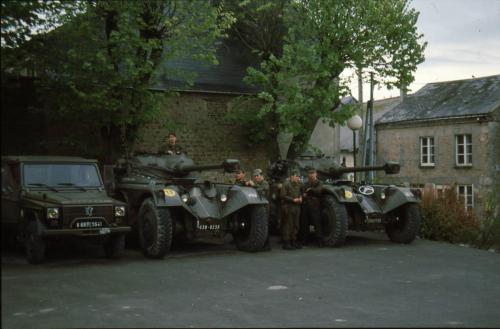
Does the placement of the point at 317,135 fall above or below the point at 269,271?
above

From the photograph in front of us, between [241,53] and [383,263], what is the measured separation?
46.8 feet

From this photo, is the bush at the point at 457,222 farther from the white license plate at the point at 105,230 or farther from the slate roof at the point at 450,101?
the slate roof at the point at 450,101

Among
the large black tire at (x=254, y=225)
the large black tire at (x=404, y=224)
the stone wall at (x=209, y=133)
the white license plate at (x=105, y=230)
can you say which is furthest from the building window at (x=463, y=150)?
the white license plate at (x=105, y=230)

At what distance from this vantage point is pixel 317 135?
91.8 feet

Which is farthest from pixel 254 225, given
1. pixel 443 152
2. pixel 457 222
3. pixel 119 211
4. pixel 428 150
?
pixel 428 150

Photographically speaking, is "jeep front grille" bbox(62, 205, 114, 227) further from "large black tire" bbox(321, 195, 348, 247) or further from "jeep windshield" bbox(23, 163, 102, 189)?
"large black tire" bbox(321, 195, 348, 247)

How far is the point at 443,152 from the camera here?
31.0m

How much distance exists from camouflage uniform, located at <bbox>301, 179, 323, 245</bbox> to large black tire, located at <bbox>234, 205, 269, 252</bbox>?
1.70 meters

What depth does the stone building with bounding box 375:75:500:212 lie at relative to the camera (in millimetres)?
29031

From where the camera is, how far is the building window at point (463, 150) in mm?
29859

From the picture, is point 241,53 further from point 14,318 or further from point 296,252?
point 14,318

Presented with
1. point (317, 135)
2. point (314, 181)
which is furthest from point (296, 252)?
point (317, 135)

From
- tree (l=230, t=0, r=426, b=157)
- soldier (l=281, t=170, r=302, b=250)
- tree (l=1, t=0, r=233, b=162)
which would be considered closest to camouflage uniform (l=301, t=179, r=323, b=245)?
soldier (l=281, t=170, r=302, b=250)

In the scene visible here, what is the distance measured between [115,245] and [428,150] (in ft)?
79.1
